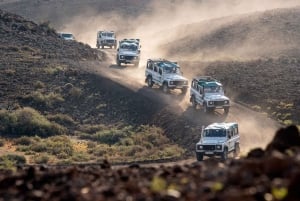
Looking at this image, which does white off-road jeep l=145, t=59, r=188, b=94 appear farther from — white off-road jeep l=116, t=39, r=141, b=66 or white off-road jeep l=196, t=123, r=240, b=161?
white off-road jeep l=196, t=123, r=240, b=161

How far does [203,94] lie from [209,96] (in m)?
0.38

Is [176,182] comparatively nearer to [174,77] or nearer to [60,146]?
[60,146]

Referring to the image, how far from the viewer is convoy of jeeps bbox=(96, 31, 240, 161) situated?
3822 centimetres

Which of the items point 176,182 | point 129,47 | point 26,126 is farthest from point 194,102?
point 176,182

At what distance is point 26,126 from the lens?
51.7 m

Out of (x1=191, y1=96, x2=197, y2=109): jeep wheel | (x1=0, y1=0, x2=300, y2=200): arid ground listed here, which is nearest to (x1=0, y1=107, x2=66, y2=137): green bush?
(x1=0, y1=0, x2=300, y2=200): arid ground

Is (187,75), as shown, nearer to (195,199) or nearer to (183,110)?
(183,110)

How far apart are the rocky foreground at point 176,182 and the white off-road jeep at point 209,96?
3126 cm

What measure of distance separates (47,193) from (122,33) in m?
106

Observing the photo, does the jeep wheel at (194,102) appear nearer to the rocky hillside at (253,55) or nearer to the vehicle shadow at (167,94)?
the vehicle shadow at (167,94)

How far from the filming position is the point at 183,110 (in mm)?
51688

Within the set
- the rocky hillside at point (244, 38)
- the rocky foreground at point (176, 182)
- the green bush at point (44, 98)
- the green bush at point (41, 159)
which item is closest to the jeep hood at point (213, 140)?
the green bush at point (41, 159)

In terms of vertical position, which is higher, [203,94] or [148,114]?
[203,94]

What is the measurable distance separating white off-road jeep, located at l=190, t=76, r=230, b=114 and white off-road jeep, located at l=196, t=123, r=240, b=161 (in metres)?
8.05
